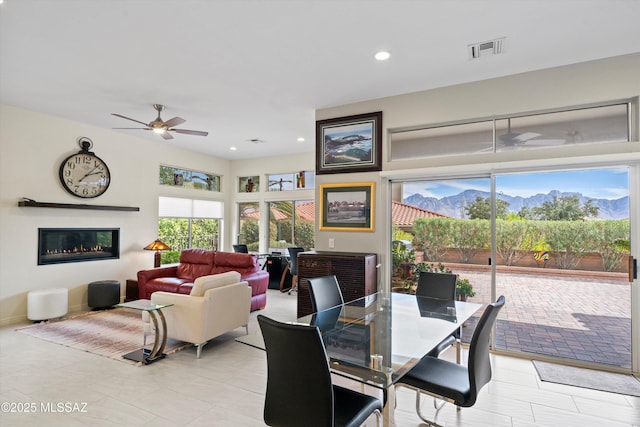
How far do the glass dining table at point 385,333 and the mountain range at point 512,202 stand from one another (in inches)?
52.3

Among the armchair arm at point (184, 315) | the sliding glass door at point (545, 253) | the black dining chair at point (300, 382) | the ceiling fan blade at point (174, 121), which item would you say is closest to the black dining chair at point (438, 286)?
the sliding glass door at point (545, 253)

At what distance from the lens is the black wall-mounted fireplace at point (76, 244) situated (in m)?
5.05

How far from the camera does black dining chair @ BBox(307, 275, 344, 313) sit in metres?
2.95

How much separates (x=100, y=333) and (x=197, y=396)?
231 cm

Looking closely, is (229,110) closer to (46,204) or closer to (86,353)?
(46,204)

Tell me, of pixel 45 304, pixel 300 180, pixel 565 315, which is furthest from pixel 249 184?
pixel 565 315

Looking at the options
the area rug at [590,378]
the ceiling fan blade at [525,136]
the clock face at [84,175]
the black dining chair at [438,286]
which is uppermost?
the ceiling fan blade at [525,136]

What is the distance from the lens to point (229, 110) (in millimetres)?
4820

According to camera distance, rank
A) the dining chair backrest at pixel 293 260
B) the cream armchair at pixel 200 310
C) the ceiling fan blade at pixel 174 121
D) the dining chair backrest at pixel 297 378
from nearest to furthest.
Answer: the dining chair backrest at pixel 297 378 → the cream armchair at pixel 200 310 → the ceiling fan blade at pixel 174 121 → the dining chair backrest at pixel 293 260

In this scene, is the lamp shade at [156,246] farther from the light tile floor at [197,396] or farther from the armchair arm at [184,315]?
the armchair arm at [184,315]

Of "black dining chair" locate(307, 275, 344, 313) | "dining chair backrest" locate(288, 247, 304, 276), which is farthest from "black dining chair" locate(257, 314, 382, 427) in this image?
"dining chair backrest" locate(288, 247, 304, 276)

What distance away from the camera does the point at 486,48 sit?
3.08 m

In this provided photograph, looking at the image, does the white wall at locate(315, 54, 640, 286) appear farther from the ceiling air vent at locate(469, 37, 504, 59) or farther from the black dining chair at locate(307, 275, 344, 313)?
the black dining chair at locate(307, 275, 344, 313)

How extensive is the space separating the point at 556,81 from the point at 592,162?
0.90 metres
